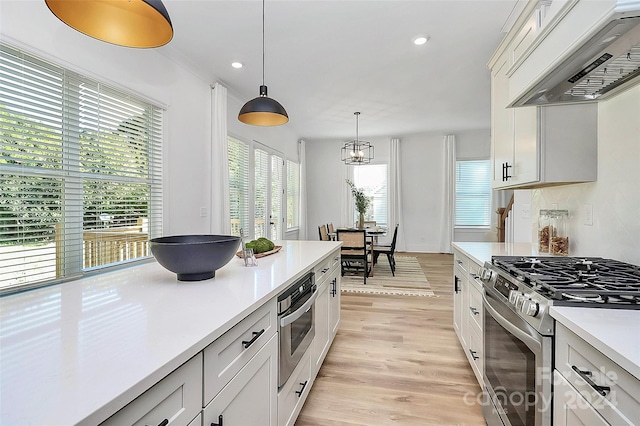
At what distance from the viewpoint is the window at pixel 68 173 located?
1861mm

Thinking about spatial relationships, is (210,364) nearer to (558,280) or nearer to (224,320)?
(224,320)

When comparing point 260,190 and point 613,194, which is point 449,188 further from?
point 613,194

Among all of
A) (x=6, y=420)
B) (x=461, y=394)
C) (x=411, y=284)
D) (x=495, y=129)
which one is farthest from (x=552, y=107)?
(x=411, y=284)

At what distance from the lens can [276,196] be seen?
247 inches

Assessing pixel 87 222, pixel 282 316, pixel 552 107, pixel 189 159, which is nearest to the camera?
pixel 282 316

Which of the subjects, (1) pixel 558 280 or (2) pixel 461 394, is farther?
(2) pixel 461 394

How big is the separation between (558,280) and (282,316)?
3.83 feet

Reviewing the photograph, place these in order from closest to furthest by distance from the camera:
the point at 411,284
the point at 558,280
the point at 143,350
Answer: the point at 143,350 < the point at 558,280 < the point at 411,284

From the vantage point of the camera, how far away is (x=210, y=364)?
0.86 meters

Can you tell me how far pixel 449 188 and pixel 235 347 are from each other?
7.14 m

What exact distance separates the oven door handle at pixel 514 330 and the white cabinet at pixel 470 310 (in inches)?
14.5

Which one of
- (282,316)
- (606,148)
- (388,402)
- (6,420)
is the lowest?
(388,402)

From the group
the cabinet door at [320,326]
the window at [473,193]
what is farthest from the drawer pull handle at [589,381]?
the window at [473,193]

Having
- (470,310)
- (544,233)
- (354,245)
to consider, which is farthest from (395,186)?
(470,310)
